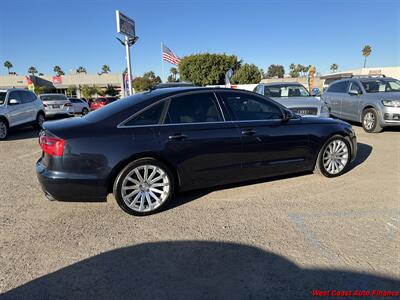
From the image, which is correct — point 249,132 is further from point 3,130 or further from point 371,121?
point 3,130

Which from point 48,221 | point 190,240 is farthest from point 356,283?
point 48,221

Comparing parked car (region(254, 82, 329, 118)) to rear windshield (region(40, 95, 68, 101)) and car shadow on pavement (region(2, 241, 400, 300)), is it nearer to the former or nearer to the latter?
car shadow on pavement (region(2, 241, 400, 300))

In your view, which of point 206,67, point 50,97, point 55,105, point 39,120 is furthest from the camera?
point 206,67

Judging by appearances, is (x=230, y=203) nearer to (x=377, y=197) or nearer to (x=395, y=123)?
(x=377, y=197)

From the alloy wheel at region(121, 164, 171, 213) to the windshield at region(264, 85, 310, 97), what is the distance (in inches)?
269

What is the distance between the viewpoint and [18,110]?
11039 mm

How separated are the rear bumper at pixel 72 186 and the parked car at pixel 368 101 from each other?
8.74 meters

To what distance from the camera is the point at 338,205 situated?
4.19 m

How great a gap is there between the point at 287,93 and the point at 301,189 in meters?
5.77

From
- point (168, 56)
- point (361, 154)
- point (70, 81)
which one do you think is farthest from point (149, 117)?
point (70, 81)

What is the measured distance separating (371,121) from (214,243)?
855cm

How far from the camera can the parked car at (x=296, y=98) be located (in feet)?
28.3

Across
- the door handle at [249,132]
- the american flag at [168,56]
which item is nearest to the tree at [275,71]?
the american flag at [168,56]

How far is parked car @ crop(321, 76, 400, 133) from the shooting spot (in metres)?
9.32
